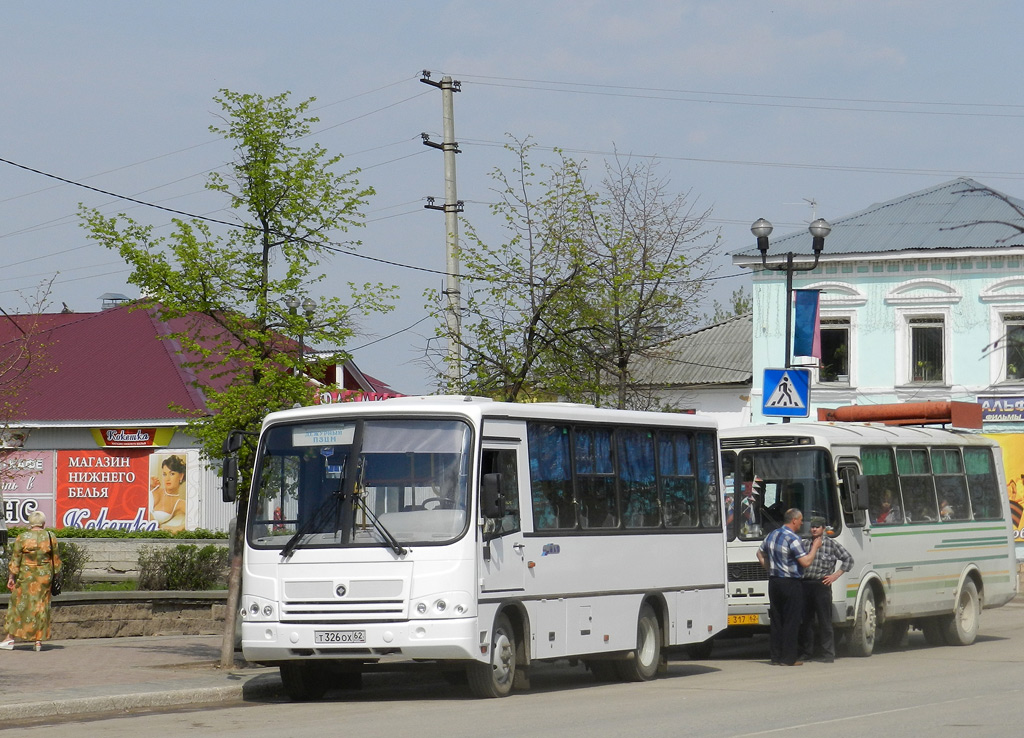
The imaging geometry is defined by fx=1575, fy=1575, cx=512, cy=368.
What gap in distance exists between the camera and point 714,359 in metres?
55.3

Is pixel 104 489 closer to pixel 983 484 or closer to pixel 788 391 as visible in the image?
pixel 788 391

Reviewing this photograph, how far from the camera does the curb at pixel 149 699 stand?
498 inches

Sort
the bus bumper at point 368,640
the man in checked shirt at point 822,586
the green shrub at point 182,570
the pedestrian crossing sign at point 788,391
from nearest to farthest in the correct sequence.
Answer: the bus bumper at point 368,640 < the man in checked shirt at point 822,586 < the pedestrian crossing sign at point 788,391 < the green shrub at point 182,570

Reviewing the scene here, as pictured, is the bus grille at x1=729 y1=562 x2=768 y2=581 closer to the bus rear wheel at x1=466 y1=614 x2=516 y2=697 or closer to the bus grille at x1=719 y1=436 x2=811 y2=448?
the bus grille at x1=719 y1=436 x2=811 y2=448

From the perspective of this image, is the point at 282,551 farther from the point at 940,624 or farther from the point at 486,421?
the point at 940,624

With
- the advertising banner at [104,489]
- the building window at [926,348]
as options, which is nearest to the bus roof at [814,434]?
the building window at [926,348]

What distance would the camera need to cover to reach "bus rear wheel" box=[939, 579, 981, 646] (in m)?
21.8

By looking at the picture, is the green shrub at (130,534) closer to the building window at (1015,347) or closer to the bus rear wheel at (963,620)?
the bus rear wheel at (963,620)

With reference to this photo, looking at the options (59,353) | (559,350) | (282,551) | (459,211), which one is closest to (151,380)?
(59,353)

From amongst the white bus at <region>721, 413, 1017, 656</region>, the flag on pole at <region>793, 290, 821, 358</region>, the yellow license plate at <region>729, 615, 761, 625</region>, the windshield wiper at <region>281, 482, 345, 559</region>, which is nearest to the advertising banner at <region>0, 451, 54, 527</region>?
the flag on pole at <region>793, 290, 821, 358</region>

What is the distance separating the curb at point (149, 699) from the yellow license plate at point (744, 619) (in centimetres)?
649

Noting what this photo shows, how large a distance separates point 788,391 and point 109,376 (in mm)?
24606

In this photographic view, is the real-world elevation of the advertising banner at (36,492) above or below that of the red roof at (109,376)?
below

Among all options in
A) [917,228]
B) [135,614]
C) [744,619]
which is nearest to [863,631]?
[744,619]
